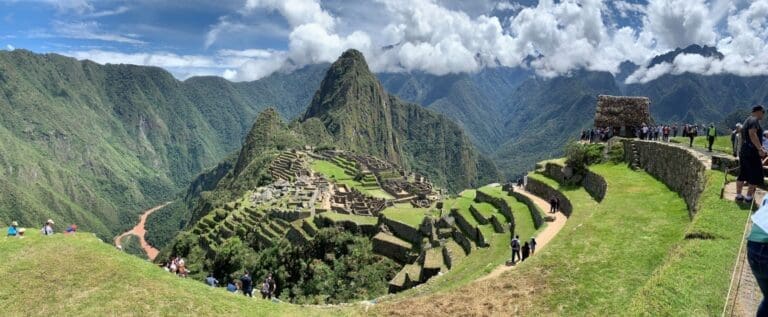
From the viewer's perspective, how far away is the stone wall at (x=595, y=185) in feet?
90.1

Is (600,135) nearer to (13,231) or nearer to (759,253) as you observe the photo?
(759,253)

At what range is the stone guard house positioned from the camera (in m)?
41.6

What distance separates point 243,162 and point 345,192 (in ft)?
311

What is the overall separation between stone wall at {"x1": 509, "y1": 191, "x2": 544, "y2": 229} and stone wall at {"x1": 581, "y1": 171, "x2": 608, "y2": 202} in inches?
127

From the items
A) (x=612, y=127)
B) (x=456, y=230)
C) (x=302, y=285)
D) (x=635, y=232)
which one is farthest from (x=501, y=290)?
(x=612, y=127)

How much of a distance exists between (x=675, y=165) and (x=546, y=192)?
12195mm

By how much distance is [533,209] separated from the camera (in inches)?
1270

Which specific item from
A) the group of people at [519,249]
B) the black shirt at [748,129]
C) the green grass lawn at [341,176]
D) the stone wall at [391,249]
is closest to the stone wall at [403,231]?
the stone wall at [391,249]

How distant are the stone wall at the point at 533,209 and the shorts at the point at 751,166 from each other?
1514 cm

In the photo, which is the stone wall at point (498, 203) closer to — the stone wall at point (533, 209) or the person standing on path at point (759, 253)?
the stone wall at point (533, 209)

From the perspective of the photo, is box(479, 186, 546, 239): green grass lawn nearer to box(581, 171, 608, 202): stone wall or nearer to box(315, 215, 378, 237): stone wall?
box(581, 171, 608, 202): stone wall

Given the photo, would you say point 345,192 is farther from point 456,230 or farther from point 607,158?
point 607,158

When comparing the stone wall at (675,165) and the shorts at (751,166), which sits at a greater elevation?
the shorts at (751,166)

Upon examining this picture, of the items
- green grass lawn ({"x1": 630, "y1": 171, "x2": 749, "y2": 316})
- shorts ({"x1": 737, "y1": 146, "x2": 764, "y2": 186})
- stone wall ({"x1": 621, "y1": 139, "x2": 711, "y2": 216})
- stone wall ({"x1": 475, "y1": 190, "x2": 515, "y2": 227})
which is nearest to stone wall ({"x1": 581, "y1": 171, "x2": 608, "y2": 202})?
stone wall ({"x1": 621, "y1": 139, "x2": 711, "y2": 216})
